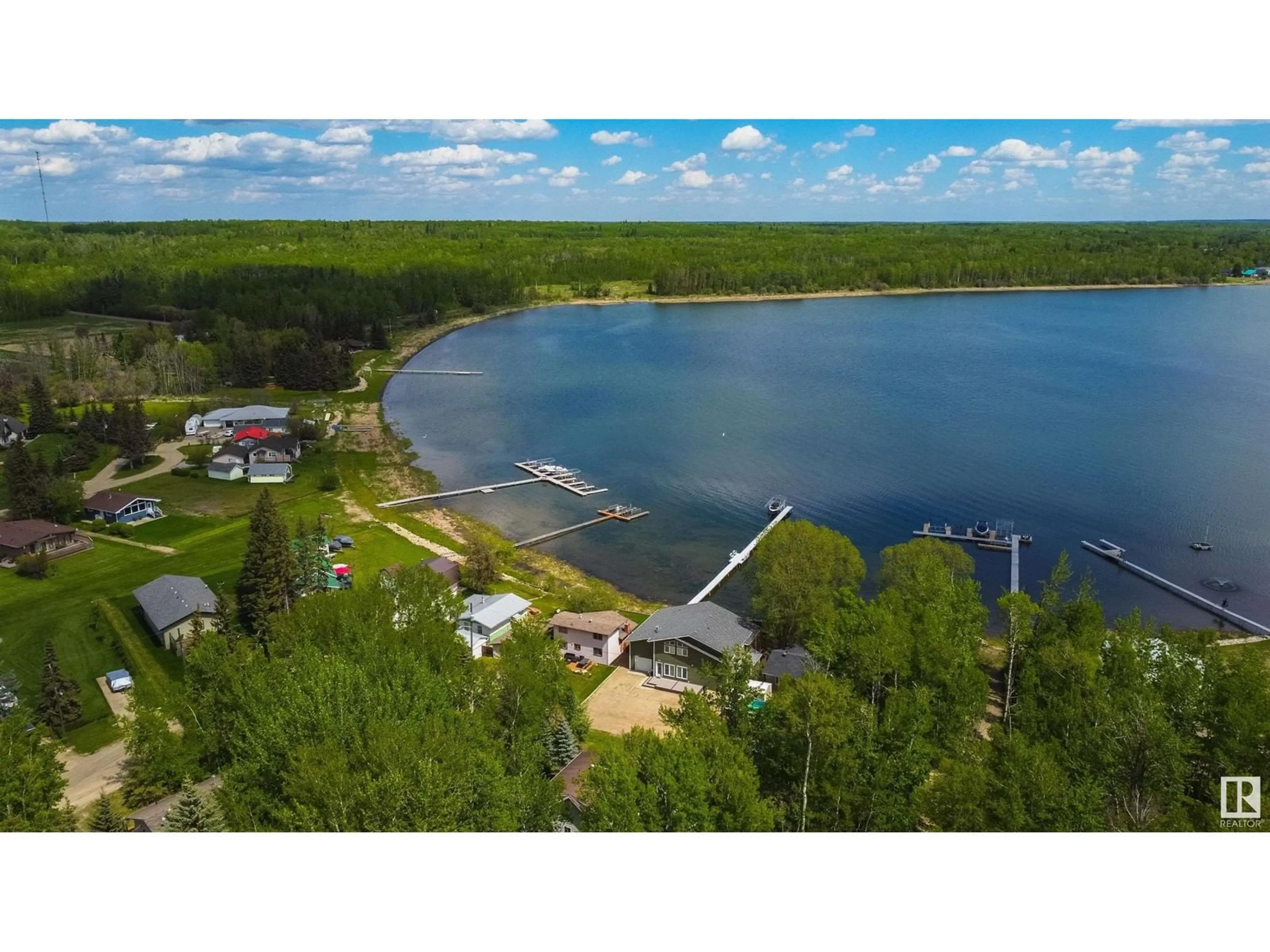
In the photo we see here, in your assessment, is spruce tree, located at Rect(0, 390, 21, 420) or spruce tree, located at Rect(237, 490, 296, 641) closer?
spruce tree, located at Rect(237, 490, 296, 641)

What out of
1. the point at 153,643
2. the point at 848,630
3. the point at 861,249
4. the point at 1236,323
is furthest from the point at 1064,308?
the point at 153,643

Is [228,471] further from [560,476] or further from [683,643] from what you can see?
[683,643]

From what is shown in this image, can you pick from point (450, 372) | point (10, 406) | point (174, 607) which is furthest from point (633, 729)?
point (450, 372)

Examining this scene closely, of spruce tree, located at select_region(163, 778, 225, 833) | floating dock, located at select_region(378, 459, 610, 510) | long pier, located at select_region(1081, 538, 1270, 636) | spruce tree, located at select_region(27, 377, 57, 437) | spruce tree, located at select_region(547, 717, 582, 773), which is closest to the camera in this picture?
spruce tree, located at select_region(163, 778, 225, 833)

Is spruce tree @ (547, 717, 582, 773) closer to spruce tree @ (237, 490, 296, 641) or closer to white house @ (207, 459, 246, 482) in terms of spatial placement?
spruce tree @ (237, 490, 296, 641)

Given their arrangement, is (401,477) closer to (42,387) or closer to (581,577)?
(581,577)

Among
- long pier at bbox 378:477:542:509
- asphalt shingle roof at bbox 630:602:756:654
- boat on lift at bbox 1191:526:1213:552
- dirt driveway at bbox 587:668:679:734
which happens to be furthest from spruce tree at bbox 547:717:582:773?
boat on lift at bbox 1191:526:1213:552
